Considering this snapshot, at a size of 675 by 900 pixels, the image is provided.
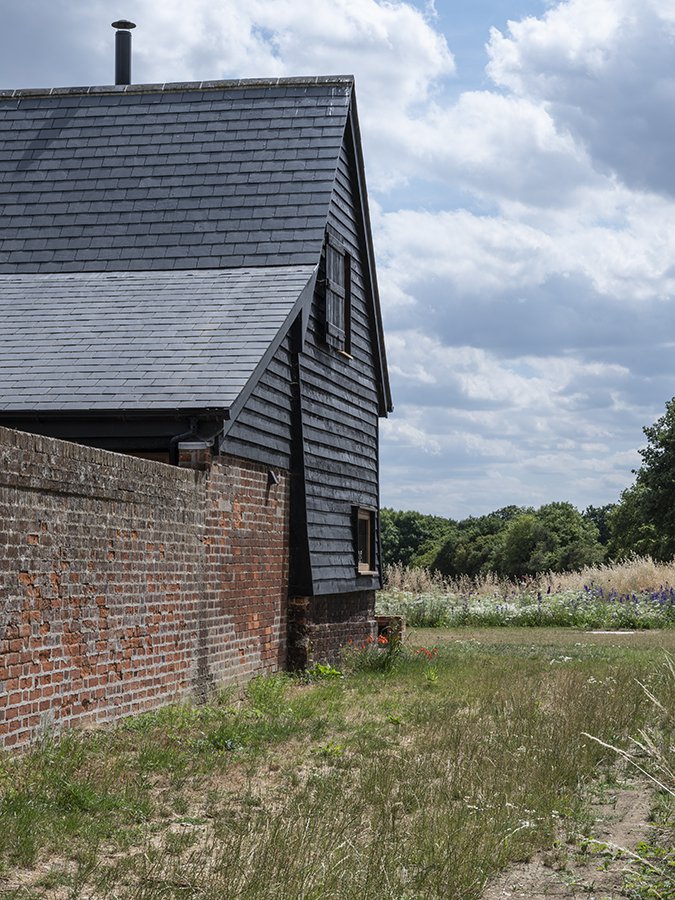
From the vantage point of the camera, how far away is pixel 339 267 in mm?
17828

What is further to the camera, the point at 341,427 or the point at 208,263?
the point at 341,427

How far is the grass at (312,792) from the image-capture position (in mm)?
5859

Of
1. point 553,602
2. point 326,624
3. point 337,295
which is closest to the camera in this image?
point 326,624

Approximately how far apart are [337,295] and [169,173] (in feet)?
9.97

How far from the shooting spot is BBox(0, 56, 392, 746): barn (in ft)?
30.8

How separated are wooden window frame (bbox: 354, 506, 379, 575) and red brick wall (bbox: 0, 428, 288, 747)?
4026 mm

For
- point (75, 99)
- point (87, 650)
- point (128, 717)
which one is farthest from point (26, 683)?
point (75, 99)

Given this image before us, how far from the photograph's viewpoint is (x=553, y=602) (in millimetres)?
29828

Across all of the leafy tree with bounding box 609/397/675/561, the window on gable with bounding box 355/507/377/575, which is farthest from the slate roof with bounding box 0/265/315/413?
the leafy tree with bounding box 609/397/675/561

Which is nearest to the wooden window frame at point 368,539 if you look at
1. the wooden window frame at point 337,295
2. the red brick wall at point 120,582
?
the wooden window frame at point 337,295

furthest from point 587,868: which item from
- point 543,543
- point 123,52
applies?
point 543,543

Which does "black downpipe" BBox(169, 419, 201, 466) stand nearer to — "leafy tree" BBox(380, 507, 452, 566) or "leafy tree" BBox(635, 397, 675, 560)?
"leafy tree" BBox(635, 397, 675, 560)

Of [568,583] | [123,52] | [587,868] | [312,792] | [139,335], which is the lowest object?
[587,868]

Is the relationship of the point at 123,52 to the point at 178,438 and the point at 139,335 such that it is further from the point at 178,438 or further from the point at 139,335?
the point at 178,438
